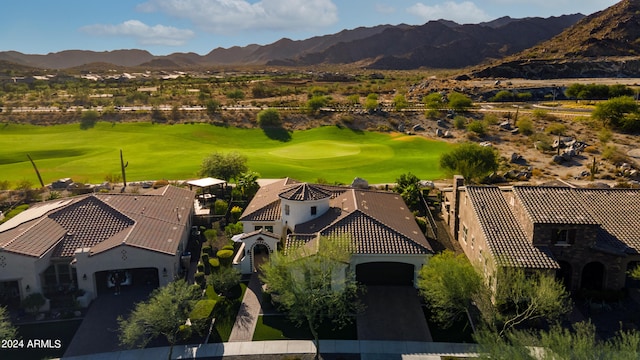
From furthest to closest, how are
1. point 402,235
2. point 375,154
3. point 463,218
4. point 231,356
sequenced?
1. point 375,154
2. point 463,218
3. point 402,235
4. point 231,356

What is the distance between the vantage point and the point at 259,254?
1336 inches

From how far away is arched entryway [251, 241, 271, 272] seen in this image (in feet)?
107

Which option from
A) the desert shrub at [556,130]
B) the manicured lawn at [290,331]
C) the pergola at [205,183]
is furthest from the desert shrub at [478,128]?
the manicured lawn at [290,331]

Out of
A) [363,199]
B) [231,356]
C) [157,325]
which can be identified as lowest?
[231,356]

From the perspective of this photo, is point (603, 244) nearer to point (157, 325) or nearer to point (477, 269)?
point (477, 269)

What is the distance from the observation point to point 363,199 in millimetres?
36188

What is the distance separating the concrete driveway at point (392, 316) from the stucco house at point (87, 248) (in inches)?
486

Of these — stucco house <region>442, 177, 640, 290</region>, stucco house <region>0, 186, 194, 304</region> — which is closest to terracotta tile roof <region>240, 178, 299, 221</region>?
stucco house <region>0, 186, 194, 304</region>

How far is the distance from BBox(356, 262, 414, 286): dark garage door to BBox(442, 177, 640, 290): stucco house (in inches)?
176

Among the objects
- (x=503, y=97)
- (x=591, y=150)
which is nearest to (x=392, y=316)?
(x=591, y=150)

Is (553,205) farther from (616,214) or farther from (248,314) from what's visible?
(248,314)

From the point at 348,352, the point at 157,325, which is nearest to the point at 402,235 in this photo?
the point at 348,352

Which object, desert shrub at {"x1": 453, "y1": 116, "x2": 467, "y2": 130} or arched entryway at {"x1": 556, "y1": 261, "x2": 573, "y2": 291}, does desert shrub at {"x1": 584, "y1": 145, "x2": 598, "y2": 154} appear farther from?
arched entryway at {"x1": 556, "y1": 261, "x2": 573, "y2": 291}

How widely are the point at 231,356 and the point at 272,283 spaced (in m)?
4.11
